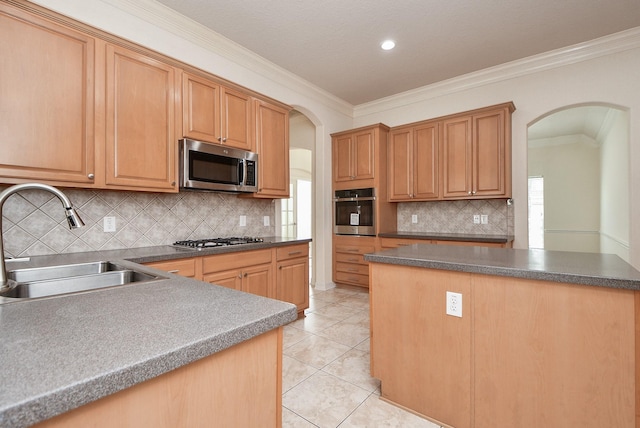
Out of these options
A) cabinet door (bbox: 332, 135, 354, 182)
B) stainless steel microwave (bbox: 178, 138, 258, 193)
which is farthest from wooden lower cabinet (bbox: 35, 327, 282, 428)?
cabinet door (bbox: 332, 135, 354, 182)

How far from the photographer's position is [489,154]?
3475 mm

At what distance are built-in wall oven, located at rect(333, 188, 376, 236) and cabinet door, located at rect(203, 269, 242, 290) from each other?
6.73 feet

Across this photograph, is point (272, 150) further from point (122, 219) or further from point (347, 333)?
point (347, 333)

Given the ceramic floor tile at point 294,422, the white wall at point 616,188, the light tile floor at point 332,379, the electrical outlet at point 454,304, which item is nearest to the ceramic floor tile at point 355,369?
the light tile floor at point 332,379

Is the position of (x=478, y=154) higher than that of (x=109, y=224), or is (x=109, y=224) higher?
(x=478, y=154)

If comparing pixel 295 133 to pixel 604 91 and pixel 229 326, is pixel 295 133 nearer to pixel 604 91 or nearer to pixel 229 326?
pixel 604 91

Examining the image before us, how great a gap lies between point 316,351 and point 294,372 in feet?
1.18

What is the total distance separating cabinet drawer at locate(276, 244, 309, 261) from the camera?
303 cm

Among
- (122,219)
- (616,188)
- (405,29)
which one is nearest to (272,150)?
(122,219)

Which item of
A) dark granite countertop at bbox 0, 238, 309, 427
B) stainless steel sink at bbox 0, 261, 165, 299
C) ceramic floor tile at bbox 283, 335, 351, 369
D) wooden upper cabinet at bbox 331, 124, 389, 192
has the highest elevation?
wooden upper cabinet at bbox 331, 124, 389, 192

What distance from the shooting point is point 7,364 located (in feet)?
1.69

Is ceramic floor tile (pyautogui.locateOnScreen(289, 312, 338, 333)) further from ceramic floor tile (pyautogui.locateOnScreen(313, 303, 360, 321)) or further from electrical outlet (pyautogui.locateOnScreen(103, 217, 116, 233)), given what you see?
electrical outlet (pyautogui.locateOnScreen(103, 217, 116, 233))

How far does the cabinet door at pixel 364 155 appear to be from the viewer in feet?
13.6

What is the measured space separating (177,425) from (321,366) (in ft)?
5.90
